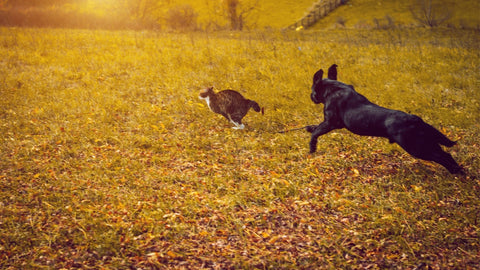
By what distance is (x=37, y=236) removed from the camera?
212 inches

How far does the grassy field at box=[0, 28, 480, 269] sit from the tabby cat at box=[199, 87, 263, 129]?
44 centimetres

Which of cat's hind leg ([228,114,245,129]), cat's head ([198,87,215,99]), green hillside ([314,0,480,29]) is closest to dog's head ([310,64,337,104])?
cat's hind leg ([228,114,245,129])

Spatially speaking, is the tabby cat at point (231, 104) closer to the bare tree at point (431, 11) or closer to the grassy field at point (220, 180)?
the grassy field at point (220, 180)

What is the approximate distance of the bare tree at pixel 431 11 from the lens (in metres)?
46.8

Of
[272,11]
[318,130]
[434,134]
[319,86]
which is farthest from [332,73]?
[272,11]

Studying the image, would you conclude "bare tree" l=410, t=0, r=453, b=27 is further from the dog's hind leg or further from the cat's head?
the dog's hind leg

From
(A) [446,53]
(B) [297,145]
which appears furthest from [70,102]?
(A) [446,53]

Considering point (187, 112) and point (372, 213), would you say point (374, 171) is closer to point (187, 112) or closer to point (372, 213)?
point (372, 213)

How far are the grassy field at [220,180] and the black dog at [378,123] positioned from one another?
3.03ft

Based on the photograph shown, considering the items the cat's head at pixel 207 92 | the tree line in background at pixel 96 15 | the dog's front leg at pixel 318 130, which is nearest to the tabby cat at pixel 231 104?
the cat's head at pixel 207 92

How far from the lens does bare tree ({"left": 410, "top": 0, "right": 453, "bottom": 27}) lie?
46.8m

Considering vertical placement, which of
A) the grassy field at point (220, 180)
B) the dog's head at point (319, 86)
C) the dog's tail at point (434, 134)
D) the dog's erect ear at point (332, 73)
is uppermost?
the dog's erect ear at point (332, 73)

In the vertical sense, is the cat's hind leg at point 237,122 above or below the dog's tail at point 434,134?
below

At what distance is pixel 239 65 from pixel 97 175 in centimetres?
915
